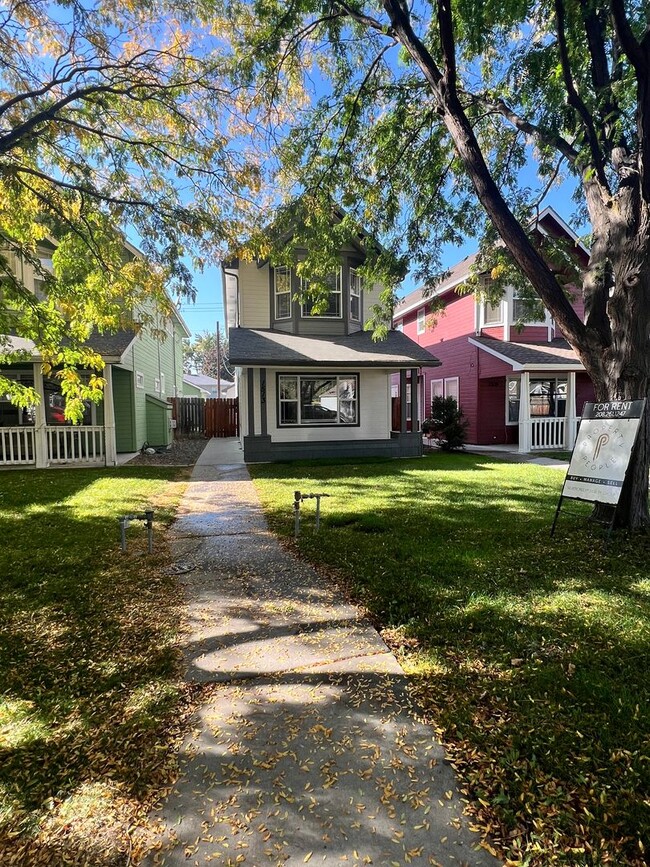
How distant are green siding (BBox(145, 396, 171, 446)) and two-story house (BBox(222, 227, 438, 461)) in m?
4.15

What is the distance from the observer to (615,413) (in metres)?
5.18

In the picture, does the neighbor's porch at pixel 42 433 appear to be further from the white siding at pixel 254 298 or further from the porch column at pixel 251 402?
the white siding at pixel 254 298

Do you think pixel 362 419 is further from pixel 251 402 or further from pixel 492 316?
pixel 492 316

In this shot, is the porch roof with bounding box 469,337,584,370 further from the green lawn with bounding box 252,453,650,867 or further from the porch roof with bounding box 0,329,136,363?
the porch roof with bounding box 0,329,136,363

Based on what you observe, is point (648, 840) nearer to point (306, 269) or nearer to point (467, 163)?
point (467, 163)

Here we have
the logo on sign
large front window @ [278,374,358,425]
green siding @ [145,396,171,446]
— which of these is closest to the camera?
the logo on sign

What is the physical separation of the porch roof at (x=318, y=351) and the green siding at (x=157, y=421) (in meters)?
5.11

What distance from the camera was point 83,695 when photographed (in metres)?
2.66

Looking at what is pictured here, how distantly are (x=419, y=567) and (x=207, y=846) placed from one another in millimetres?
3198

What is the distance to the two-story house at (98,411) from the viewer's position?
11.7 m

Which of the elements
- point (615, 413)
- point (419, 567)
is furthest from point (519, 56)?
point (419, 567)

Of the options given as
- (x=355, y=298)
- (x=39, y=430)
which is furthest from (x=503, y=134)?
(x=39, y=430)

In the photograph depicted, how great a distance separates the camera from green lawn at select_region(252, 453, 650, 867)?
6.04ft

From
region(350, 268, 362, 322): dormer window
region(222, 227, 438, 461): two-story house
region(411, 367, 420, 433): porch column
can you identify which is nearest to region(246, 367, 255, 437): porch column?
region(222, 227, 438, 461): two-story house
